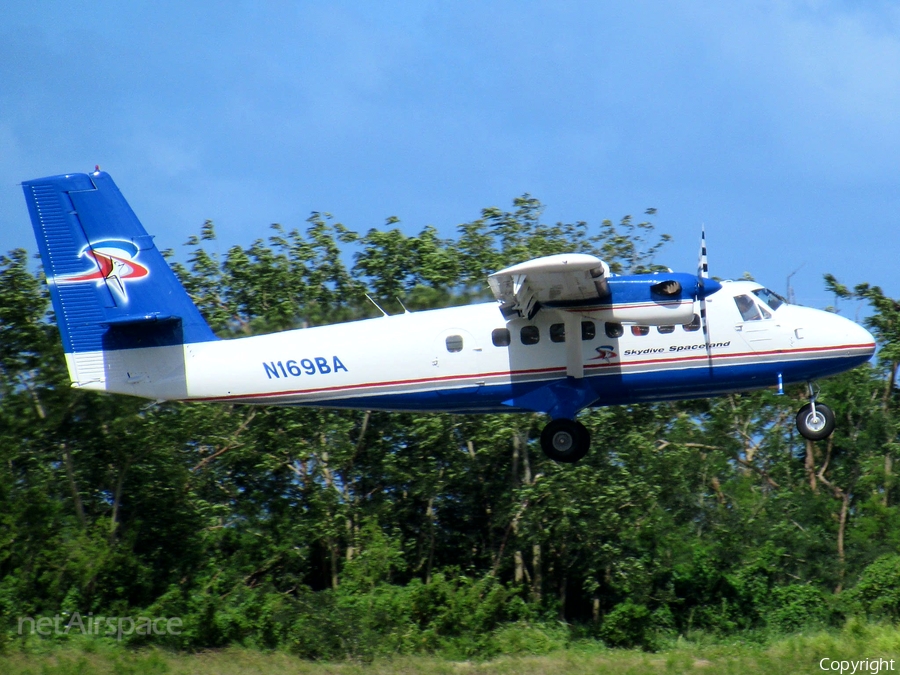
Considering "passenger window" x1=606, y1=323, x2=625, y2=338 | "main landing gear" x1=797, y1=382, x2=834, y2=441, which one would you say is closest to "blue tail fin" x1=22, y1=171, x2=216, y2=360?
"passenger window" x1=606, y1=323, x2=625, y2=338

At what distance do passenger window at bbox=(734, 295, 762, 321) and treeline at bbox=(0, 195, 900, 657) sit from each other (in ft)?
18.1

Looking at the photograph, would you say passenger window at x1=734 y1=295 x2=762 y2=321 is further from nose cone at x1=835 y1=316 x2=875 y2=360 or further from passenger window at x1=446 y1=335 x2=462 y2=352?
passenger window at x1=446 y1=335 x2=462 y2=352

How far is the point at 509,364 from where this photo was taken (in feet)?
48.1

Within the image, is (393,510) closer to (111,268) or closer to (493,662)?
(493,662)

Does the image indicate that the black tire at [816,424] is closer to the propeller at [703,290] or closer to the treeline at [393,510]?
the propeller at [703,290]

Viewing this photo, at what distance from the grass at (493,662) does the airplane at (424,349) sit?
16.9ft

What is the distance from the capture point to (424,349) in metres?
14.8

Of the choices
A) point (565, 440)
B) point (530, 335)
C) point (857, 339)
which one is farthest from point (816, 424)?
point (530, 335)

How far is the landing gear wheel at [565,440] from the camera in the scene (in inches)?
587

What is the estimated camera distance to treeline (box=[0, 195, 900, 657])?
1978cm

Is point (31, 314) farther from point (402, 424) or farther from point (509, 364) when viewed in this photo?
point (509, 364)

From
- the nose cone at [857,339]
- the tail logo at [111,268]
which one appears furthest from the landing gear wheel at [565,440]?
the tail logo at [111,268]

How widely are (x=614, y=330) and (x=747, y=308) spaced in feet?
5.76

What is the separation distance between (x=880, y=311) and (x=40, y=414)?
748 inches
